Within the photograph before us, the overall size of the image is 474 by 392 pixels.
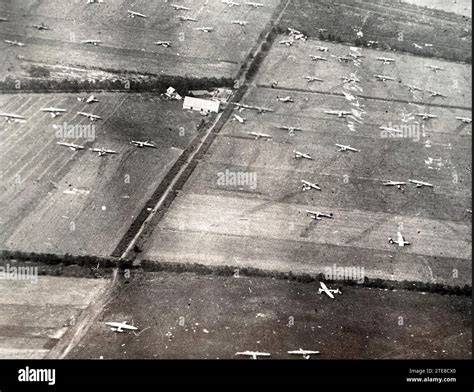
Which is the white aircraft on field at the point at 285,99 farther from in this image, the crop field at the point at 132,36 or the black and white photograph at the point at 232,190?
A: the crop field at the point at 132,36

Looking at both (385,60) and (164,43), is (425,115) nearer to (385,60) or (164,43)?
(385,60)

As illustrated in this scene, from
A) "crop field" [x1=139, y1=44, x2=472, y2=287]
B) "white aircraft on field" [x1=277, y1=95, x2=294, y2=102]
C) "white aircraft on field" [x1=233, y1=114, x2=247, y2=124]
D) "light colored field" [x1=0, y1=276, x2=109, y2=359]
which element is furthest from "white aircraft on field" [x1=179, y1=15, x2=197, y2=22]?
"light colored field" [x1=0, y1=276, x2=109, y2=359]

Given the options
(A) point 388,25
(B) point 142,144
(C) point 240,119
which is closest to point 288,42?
(A) point 388,25

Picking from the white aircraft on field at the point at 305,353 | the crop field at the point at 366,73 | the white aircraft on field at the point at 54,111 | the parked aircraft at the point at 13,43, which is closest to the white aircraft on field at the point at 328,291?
the white aircraft on field at the point at 305,353

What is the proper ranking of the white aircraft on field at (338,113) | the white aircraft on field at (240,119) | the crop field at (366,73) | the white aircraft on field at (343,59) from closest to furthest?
1. the white aircraft on field at (240,119)
2. the white aircraft on field at (338,113)
3. the crop field at (366,73)
4. the white aircraft on field at (343,59)

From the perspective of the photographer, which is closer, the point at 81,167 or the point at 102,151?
the point at 81,167

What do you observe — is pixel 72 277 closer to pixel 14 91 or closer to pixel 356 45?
pixel 14 91
